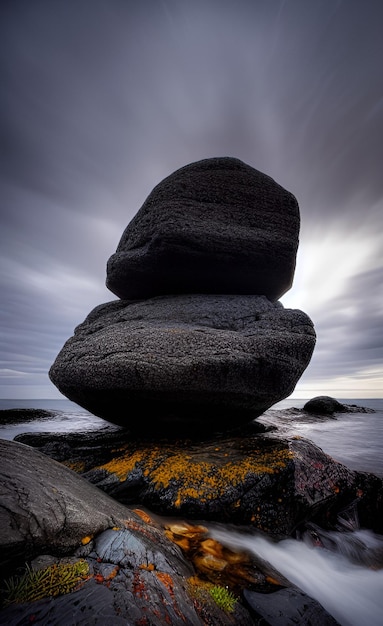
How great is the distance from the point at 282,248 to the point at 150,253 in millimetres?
4470

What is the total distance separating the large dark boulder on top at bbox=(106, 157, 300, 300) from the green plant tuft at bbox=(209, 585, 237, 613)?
7.50 meters

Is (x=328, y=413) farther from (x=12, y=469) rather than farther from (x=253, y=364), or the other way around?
(x=12, y=469)

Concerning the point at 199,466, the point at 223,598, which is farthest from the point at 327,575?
the point at 223,598

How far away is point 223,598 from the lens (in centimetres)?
283

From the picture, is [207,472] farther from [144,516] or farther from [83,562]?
[83,562]

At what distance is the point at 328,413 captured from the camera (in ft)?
109

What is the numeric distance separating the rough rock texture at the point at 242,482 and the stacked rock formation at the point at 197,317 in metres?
1.17

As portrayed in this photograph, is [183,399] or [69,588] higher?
[183,399]

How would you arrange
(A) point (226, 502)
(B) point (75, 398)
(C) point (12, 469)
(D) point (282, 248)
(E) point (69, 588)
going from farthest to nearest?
(D) point (282, 248)
(B) point (75, 398)
(A) point (226, 502)
(C) point (12, 469)
(E) point (69, 588)

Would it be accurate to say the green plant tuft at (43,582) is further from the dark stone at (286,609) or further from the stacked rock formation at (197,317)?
the stacked rock formation at (197,317)

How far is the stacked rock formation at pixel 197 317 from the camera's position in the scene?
21.7 feet

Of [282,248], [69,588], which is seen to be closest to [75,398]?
[69,588]

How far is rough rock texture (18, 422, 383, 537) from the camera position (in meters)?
4.96

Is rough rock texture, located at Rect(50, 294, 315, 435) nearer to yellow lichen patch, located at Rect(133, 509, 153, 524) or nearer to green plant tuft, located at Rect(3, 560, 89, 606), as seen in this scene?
yellow lichen patch, located at Rect(133, 509, 153, 524)
